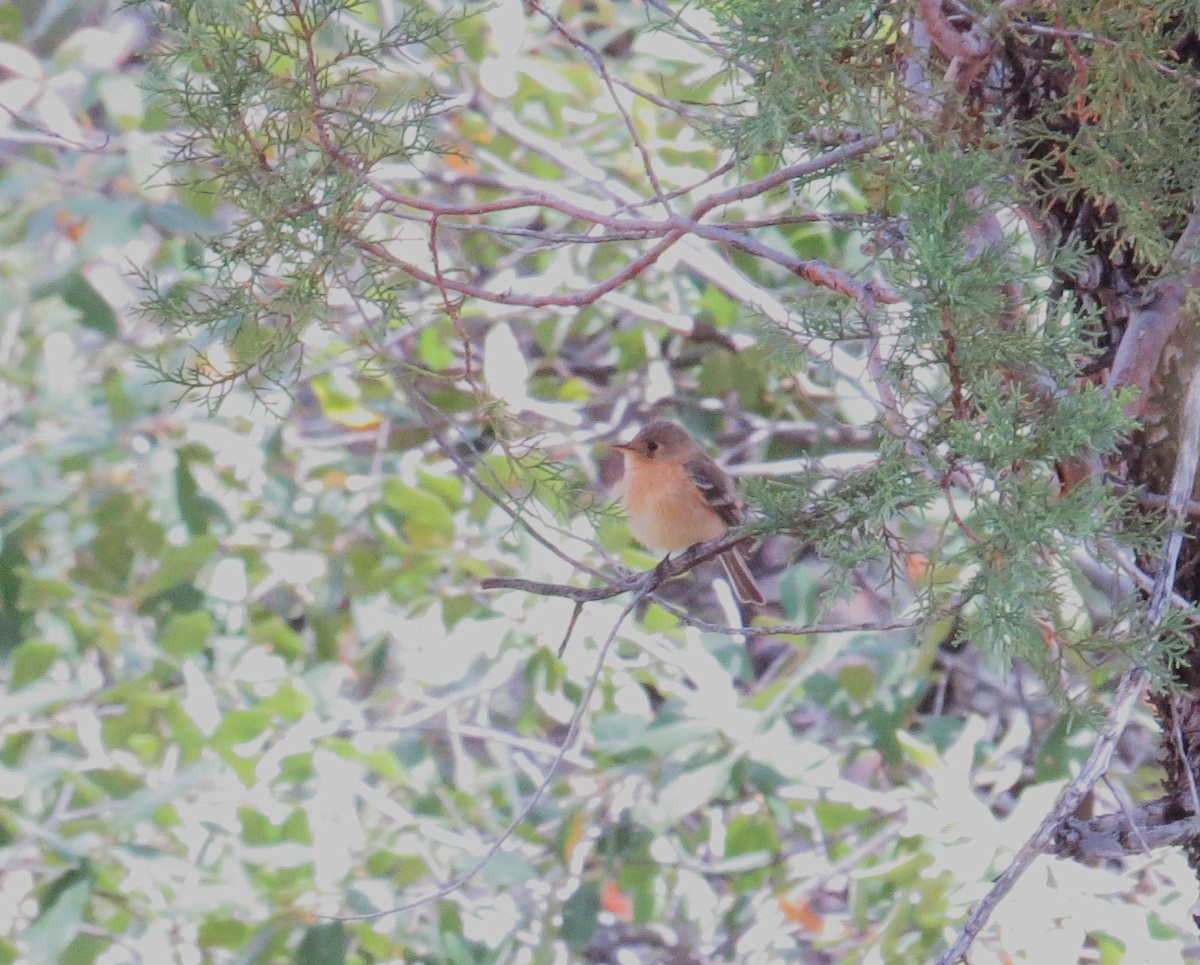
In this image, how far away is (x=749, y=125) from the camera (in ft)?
6.26

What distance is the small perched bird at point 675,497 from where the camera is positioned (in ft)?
15.2

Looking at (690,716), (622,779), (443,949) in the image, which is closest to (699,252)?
(690,716)

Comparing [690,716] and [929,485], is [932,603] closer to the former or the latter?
[929,485]

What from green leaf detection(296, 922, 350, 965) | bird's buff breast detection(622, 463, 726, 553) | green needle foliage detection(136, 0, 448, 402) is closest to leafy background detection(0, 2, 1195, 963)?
green leaf detection(296, 922, 350, 965)

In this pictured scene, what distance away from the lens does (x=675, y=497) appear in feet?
15.2

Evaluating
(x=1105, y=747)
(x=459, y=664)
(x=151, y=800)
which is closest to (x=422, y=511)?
(x=459, y=664)

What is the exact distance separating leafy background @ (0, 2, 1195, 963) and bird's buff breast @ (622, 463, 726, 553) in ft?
0.47

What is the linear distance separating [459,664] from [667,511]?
82 cm

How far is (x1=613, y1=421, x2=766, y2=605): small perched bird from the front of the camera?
462 cm

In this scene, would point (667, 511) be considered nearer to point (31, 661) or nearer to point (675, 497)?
point (675, 497)

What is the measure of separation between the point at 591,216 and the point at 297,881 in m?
2.70

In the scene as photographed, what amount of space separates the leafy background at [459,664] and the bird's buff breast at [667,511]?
14 cm

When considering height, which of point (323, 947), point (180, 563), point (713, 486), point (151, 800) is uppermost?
point (713, 486)

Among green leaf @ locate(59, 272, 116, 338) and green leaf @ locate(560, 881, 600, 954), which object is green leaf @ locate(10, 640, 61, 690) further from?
green leaf @ locate(560, 881, 600, 954)
